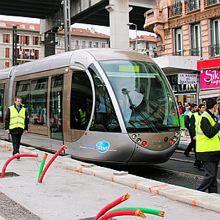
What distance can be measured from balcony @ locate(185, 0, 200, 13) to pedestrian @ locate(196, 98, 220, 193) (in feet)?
68.3

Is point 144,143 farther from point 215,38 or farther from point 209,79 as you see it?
point 215,38

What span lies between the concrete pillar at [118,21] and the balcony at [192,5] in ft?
20.2

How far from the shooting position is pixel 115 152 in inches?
380

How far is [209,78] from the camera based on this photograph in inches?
961

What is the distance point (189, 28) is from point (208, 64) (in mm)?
3603

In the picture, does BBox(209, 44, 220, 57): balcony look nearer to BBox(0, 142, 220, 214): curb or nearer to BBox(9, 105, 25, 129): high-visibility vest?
BBox(9, 105, 25, 129): high-visibility vest

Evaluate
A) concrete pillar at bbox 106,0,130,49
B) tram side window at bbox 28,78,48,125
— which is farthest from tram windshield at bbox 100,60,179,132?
concrete pillar at bbox 106,0,130,49

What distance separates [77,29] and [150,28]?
72323mm

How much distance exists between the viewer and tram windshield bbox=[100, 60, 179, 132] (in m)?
9.73

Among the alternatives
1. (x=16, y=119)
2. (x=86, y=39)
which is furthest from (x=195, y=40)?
(x=86, y=39)

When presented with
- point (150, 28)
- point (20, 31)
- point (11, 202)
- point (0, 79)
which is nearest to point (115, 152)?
point (11, 202)

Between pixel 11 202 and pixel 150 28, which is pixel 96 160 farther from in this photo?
pixel 150 28

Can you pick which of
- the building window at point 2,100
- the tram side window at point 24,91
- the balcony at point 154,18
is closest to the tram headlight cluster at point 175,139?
the tram side window at point 24,91

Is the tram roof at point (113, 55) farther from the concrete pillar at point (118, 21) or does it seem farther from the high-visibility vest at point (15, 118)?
the concrete pillar at point (118, 21)
